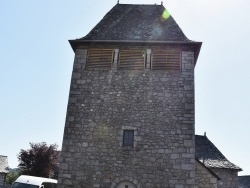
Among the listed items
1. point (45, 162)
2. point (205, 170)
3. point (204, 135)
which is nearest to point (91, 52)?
point (205, 170)

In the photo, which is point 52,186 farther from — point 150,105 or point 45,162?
point 45,162

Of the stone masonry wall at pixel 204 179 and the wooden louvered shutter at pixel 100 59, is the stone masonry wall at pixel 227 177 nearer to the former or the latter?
the stone masonry wall at pixel 204 179

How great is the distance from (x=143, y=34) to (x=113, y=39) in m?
1.33

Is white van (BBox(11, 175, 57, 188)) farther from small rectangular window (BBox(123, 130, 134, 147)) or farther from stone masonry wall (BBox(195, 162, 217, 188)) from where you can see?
stone masonry wall (BBox(195, 162, 217, 188))

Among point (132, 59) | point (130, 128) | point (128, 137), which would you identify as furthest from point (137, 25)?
point (128, 137)

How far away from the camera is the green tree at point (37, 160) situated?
69.3ft

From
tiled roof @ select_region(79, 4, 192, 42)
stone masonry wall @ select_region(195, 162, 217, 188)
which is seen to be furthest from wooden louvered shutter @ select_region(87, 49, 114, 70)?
stone masonry wall @ select_region(195, 162, 217, 188)

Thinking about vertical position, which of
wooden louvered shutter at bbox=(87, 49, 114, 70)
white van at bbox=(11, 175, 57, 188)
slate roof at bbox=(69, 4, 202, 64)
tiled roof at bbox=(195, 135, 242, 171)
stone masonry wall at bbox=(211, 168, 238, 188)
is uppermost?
slate roof at bbox=(69, 4, 202, 64)

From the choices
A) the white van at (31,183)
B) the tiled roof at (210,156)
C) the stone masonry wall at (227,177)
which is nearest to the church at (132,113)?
the white van at (31,183)

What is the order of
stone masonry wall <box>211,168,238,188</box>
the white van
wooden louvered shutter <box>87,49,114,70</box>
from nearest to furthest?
wooden louvered shutter <box>87,49,114,70</box>
the white van
stone masonry wall <box>211,168,238,188</box>

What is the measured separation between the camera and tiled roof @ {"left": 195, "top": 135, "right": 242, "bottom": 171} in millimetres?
16650

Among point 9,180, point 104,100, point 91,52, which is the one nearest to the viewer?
point 104,100

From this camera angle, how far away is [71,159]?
31.2 feet

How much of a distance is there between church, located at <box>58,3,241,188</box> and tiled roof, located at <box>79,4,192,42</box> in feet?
0.28
